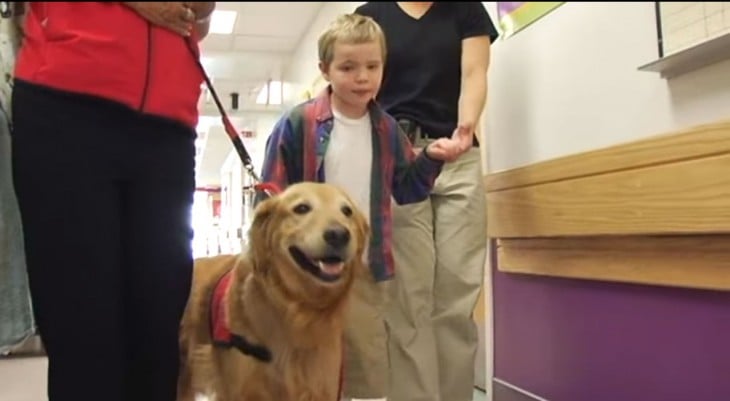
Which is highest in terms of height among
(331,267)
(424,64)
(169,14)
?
(424,64)

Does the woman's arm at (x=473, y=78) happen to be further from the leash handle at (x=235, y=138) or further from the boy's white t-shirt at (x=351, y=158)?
the leash handle at (x=235, y=138)

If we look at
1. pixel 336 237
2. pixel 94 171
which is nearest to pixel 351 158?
pixel 336 237

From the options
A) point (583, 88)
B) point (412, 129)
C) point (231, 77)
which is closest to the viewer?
point (231, 77)

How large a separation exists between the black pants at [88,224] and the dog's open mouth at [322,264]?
345 millimetres

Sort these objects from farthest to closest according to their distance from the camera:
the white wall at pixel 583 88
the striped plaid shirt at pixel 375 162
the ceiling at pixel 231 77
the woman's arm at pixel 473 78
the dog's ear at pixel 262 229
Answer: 1. the white wall at pixel 583 88
2. the woman's arm at pixel 473 78
3. the striped plaid shirt at pixel 375 162
4. the dog's ear at pixel 262 229
5. the ceiling at pixel 231 77

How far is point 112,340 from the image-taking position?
3.00ft

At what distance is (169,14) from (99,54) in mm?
113

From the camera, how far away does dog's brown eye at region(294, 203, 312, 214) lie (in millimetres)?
1288

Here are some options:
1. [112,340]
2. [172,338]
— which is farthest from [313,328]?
[112,340]

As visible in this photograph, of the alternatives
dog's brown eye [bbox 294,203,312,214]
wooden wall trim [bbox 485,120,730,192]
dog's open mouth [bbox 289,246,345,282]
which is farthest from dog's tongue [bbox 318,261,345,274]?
wooden wall trim [bbox 485,120,730,192]

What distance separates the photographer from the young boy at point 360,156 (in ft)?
4.74

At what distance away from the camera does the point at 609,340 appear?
1653 mm

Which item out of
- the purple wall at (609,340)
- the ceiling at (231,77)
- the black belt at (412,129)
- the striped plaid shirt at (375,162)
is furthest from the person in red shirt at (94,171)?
the purple wall at (609,340)

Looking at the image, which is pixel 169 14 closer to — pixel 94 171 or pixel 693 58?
pixel 94 171
